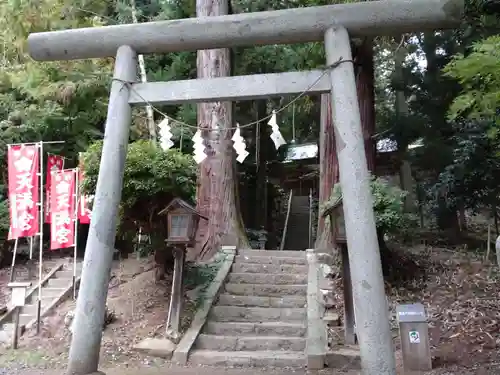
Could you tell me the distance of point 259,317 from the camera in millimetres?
7605

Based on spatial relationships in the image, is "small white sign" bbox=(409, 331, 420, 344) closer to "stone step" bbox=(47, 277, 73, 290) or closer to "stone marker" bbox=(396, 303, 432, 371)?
"stone marker" bbox=(396, 303, 432, 371)

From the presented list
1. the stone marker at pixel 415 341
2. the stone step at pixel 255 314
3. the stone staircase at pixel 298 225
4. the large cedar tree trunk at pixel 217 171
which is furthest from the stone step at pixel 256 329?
the stone staircase at pixel 298 225

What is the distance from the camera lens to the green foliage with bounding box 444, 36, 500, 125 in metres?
4.76

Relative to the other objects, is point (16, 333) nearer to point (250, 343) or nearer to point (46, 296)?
point (46, 296)

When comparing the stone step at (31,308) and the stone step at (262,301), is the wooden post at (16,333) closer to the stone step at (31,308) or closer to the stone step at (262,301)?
the stone step at (31,308)

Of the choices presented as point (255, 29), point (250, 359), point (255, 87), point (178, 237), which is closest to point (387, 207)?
point (250, 359)

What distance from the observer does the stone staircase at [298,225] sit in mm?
17188

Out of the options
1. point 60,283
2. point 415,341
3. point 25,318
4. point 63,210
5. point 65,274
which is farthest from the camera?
point 65,274

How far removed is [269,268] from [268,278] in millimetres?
416

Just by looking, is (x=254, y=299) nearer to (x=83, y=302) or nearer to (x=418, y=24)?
(x=83, y=302)

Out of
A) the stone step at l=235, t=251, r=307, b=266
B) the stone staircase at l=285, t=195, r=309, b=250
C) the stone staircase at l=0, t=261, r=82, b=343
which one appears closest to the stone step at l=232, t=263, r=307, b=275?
the stone step at l=235, t=251, r=307, b=266

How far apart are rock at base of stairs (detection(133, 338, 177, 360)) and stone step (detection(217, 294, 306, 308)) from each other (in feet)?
4.28

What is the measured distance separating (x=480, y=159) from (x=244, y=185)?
27.3 ft

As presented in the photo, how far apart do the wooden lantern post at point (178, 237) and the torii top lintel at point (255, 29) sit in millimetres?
2529
